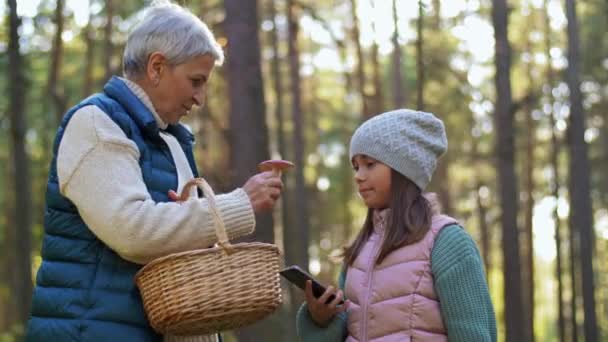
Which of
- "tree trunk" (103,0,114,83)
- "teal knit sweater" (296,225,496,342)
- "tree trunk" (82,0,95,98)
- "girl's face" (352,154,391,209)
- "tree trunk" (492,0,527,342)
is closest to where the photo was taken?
"teal knit sweater" (296,225,496,342)

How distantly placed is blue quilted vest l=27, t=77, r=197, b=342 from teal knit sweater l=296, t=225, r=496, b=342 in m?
1.20

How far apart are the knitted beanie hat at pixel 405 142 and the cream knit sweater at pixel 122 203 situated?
107 centimetres

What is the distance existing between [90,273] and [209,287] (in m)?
0.45

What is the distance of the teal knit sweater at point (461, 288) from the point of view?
3875mm

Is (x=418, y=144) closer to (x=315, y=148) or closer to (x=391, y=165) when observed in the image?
(x=391, y=165)

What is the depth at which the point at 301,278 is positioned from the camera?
3.96 metres

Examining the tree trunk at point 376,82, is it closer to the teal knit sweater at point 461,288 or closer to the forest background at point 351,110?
the forest background at point 351,110

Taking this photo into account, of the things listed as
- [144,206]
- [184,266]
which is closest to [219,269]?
[184,266]

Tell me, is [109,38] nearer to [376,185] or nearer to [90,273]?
[376,185]

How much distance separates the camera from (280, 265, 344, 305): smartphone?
393cm

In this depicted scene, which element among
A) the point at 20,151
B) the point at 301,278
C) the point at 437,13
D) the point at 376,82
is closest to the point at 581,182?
the point at 20,151

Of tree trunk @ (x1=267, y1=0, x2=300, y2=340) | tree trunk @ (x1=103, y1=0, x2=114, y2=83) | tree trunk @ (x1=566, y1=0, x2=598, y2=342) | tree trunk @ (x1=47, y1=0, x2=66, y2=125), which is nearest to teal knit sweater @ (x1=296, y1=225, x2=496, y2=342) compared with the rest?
tree trunk @ (x1=566, y1=0, x2=598, y2=342)

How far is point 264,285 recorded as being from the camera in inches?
130

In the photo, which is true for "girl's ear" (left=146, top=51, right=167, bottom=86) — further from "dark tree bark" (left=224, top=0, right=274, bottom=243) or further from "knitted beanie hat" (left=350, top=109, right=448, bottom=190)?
"dark tree bark" (left=224, top=0, right=274, bottom=243)
